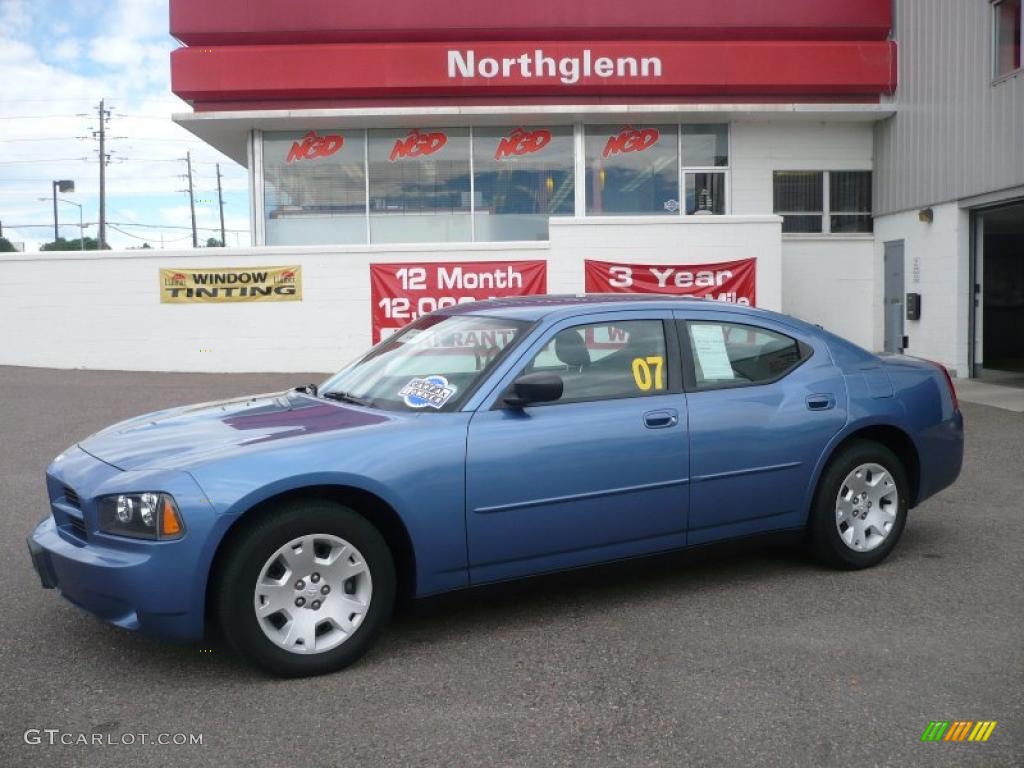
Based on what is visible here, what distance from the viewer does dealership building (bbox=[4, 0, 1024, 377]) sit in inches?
684

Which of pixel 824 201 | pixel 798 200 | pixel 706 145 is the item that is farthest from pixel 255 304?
pixel 824 201

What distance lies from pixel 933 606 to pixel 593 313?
220 cm

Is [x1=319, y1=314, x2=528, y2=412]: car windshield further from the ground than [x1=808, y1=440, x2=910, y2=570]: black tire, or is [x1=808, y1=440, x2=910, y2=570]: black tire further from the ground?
[x1=319, y1=314, x2=528, y2=412]: car windshield

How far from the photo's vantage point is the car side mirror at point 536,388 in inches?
180

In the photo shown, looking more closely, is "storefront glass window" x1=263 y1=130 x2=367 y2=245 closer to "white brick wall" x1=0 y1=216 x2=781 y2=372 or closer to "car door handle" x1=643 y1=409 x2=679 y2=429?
"white brick wall" x1=0 y1=216 x2=781 y2=372

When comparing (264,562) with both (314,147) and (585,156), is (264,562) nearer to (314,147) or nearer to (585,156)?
(585,156)

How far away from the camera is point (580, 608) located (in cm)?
513

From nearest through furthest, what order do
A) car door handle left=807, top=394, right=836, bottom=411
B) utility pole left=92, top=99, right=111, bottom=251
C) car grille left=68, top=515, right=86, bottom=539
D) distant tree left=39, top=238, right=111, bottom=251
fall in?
car grille left=68, top=515, right=86, bottom=539
car door handle left=807, top=394, right=836, bottom=411
utility pole left=92, top=99, right=111, bottom=251
distant tree left=39, top=238, right=111, bottom=251

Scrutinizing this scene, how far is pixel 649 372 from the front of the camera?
516 centimetres

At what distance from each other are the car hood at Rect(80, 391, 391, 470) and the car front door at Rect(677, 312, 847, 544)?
157cm

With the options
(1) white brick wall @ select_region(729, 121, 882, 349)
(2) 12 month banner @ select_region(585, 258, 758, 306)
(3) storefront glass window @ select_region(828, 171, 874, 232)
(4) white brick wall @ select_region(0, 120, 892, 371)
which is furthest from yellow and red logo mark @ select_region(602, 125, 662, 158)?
(2) 12 month banner @ select_region(585, 258, 758, 306)

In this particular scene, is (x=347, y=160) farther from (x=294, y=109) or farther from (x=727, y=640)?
(x=727, y=640)

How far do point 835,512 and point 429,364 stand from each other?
2.31 m

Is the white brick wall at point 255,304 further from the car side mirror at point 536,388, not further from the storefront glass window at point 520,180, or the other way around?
the car side mirror at point 536,388
